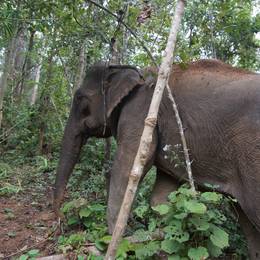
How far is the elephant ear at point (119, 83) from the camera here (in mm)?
4734

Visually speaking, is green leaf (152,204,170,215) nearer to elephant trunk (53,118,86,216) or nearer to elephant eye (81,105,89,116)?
elephant trunk (53,118,86,216)

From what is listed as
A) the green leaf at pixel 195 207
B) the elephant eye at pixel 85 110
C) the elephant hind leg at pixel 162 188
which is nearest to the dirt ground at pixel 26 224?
the elephant hind leg at pixel 162 188

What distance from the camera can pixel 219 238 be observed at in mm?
3291

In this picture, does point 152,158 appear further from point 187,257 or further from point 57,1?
point 57,1

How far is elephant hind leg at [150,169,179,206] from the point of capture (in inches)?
191

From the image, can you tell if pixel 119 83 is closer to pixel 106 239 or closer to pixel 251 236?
pixel 106 239

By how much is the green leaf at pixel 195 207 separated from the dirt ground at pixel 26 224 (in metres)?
1.69

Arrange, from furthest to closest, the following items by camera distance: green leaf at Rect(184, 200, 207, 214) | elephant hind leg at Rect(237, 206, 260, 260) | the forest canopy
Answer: the forest canopy
elephant hind leg at Rect(237, 206, 260, 260)
green leaf at Rect(184, 200, 207, 214)

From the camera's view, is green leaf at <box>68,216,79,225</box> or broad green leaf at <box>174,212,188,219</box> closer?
broad green leaf at <box>174,212,188,219</box>

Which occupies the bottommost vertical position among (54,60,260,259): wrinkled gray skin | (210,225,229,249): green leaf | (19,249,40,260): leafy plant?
(19,249,40,260): leafy plant

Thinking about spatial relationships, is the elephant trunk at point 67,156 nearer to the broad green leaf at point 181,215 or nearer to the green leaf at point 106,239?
the green leaf at point 106,239

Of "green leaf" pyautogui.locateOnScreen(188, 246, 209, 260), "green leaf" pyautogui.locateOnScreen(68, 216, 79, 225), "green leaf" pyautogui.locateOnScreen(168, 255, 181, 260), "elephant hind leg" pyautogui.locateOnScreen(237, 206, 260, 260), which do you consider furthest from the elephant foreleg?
"green leaf" pyautogui.locateOnScreen(188, 246, 209, 260)

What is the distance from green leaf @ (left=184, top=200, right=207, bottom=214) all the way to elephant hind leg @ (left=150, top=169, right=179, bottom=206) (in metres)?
1.58

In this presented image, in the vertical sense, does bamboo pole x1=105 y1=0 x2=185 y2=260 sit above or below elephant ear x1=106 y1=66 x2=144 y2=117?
below
